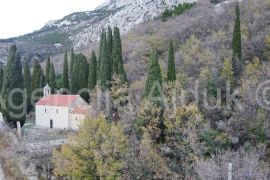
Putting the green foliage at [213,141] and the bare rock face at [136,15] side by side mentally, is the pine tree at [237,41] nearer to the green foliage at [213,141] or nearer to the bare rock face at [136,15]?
the green foliage at [213,141]

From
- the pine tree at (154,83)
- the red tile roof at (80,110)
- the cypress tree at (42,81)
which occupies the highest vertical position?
the pine tree at (154,83)

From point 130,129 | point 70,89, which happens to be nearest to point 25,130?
point 70,89

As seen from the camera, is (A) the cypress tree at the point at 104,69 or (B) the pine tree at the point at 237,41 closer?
(B) the pine tree at the point at 237,41

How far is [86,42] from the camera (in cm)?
10300

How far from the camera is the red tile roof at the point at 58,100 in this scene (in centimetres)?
4006

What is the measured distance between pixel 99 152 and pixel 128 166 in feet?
6.71

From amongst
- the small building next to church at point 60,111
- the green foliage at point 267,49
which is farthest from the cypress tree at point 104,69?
the green foliage at point 267,49

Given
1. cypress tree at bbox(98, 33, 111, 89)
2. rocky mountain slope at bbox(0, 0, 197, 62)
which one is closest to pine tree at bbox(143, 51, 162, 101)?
cypress tree at bbox(98, 33, 111, 89)

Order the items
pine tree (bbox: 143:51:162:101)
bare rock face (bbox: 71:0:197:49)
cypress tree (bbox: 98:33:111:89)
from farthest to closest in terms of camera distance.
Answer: bare rock face (bbox: 71:0:197:49)
cypress tree (bbox: 98:33:111:89)
pine tree (bbox: 143:51:162:101)

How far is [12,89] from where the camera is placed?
37750mm

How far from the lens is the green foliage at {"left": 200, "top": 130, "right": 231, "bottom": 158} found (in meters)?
25.7

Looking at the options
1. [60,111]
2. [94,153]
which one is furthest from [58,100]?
[94,153]

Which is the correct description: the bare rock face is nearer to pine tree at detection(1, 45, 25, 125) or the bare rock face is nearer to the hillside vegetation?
the hillside vegetation

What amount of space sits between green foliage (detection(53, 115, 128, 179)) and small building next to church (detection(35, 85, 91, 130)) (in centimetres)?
1226
